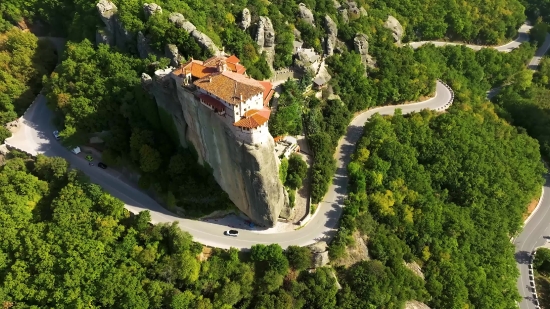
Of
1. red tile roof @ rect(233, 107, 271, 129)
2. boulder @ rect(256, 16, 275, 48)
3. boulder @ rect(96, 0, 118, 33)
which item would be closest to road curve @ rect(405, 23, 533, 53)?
boulder @ rect(256, 16, 275, 48)

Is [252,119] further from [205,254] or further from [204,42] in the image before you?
[204,42]

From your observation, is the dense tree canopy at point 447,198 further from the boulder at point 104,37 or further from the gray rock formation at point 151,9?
the boulder at point 104,37

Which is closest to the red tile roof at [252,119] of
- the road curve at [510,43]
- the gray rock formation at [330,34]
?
the gray rock formation at [330,34]

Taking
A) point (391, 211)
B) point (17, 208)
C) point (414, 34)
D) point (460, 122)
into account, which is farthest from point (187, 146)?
point (414, 34)

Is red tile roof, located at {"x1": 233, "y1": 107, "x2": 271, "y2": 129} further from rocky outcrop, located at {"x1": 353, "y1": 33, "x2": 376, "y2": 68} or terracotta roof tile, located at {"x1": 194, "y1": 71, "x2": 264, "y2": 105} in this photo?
rocky outcrop, located at {"x1": 353, "y1": 33, "x2": 376, "y2": 68}

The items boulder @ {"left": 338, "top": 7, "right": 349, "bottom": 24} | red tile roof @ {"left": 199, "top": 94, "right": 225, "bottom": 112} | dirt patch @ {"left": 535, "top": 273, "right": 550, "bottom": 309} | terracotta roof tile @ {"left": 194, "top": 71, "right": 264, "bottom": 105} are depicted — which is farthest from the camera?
boulder @ {"left": 338, "top": 7, "right": 349, "bottom": 24}

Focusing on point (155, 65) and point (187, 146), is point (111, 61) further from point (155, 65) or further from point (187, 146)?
point (187, 146)
